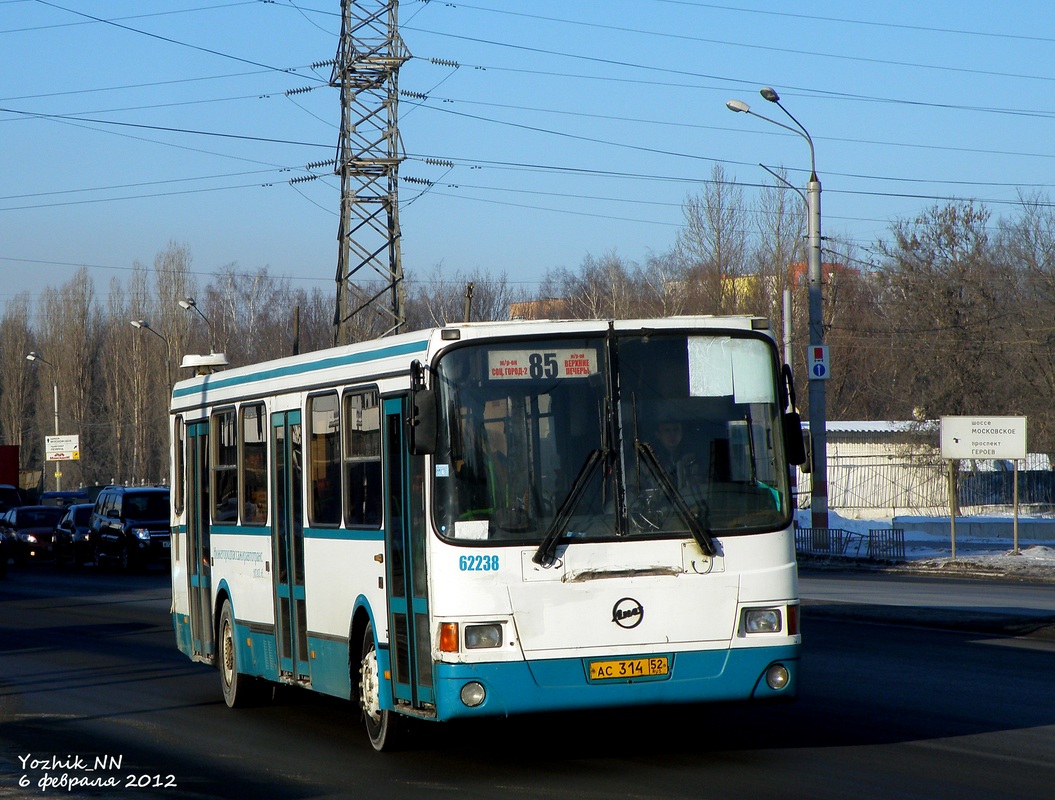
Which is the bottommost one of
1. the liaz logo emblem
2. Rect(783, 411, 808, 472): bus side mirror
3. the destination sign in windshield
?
the liaz logo emblem

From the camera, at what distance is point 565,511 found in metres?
8.36

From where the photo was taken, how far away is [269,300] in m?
99.9

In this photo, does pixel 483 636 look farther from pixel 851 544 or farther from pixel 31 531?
pixel 31 531

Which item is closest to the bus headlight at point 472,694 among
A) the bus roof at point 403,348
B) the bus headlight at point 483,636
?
the bus headlight at point 483,636

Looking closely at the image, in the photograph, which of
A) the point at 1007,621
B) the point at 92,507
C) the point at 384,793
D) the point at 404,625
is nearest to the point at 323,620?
the point at 404,625

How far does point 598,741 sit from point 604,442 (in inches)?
92.0

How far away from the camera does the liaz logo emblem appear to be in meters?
8.38

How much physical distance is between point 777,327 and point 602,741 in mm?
59787

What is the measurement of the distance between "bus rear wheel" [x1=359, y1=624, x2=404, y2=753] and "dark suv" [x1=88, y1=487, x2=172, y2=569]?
26.1 metres

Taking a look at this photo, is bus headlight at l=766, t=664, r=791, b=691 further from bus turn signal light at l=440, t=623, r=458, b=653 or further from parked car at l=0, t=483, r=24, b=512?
parked car at l=0, t=483, r=24, b=512

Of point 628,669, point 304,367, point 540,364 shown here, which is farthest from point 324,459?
point 628,669

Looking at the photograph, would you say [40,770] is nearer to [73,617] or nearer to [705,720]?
[705,720]

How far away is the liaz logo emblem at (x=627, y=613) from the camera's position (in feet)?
27.5

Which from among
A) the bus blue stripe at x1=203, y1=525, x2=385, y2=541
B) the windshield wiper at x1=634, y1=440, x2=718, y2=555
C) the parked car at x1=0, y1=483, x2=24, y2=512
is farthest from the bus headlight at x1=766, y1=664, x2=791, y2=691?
the parked car at x1=0, y1=483, x2=24, y2=512
